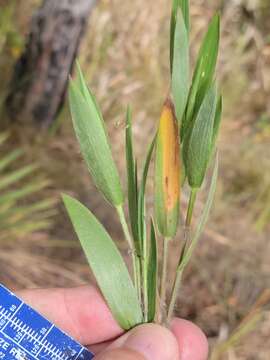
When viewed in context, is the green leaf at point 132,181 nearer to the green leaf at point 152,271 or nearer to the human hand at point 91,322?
the green leaf at point 152,271

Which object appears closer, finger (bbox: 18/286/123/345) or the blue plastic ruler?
the blue plastic ruler

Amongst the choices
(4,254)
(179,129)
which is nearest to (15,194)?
(4,254)

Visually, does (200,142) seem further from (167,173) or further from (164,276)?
(164,276)

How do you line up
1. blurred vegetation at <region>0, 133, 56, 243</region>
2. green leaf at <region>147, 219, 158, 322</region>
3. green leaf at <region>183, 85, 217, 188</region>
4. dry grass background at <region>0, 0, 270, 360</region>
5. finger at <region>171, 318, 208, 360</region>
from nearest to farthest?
green leaf at <region>183, 85, 217, 188</region>, green leaf at <region>147, 219, 158, 322</region>, finger at <region>171, 318, 208, 360</region>, blurred vegetation at <region>0, 133, 56, 243</region>, dry grass background at <region>0, 0, 270, 360</region>

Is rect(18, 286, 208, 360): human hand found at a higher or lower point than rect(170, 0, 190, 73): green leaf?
lower

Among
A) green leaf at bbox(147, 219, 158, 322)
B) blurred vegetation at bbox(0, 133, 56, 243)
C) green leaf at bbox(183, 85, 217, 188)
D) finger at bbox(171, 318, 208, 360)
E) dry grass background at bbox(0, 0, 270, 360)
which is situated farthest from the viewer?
dry grass background at bbox(0, 0, 270, 360)

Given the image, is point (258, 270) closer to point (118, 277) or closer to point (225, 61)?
point (225, 61)

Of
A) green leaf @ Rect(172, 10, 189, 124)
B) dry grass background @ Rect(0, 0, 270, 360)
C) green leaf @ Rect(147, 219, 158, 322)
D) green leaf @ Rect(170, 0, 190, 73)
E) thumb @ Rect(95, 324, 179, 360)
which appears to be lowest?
dry grass background @ Rect(0, 0, 270, 360)

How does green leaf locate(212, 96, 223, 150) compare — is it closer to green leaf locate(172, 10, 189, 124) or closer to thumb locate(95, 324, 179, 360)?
green leaf locate(172, 10, 189, 124)

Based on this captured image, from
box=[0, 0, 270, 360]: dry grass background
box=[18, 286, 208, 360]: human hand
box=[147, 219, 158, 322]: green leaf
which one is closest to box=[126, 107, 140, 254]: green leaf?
box=[147, 219, 158, 322]: green leaf
